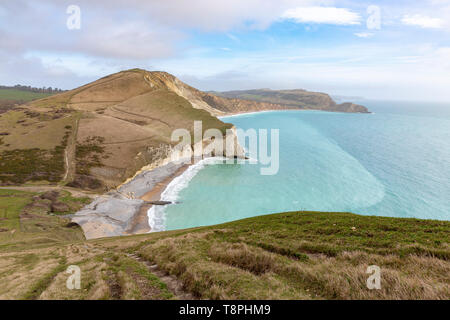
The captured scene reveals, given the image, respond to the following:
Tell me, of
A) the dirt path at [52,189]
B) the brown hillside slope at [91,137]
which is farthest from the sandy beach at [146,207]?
the dirt path at [52,189]

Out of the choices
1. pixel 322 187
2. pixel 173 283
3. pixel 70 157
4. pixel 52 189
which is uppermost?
pixel 70 157

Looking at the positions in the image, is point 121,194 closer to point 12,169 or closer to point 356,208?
point 12,169

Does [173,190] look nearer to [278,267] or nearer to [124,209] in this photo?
[124,209]

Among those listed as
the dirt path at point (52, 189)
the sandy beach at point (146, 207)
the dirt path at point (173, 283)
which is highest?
the dirt path at point (173, 283)

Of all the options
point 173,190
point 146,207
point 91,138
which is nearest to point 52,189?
point 146,207

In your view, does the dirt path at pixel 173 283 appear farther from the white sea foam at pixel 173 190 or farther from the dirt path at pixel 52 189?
the dirt path at pixel 52 189
